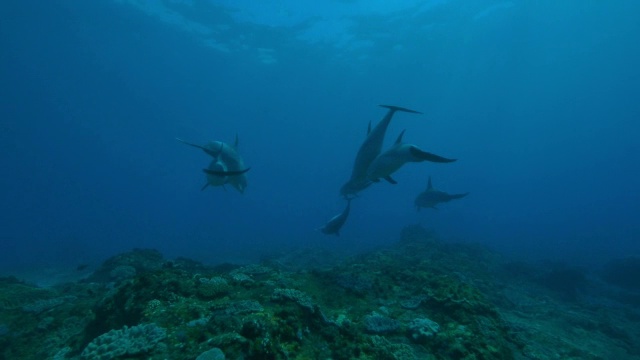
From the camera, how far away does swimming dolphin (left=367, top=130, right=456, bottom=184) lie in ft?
20.5

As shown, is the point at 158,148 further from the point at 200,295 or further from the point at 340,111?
the point at 200,295


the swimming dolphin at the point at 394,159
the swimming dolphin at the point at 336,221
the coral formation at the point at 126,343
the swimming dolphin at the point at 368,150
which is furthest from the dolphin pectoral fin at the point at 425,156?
the coral formation at the point at 126,343

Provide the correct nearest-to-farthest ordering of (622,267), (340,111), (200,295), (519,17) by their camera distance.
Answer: (200,295) → (622,267) → (519,17) → (340,111)

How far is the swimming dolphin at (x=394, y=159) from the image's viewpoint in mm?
6238

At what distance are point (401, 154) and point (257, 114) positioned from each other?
408ft

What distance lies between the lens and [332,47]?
2549 inches

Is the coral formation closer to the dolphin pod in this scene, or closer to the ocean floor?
the ocean floor

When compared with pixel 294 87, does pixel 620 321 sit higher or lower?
lower

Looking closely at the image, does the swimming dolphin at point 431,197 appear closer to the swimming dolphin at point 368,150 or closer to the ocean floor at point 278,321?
the ocean floor at point 278,321

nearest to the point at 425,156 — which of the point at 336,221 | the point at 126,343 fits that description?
the point at 336,221

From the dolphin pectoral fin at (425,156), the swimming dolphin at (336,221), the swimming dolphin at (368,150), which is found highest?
the swimming dolphin at (368,150)

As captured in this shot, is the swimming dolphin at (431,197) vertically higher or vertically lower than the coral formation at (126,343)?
higher

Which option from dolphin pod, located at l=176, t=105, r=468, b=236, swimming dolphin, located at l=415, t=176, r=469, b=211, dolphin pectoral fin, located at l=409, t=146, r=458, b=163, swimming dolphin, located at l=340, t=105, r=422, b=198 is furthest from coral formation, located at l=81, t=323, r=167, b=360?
swimming dolphin, located at l=415, t=176, r=469, b=211

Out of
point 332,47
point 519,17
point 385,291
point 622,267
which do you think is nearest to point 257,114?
point 332,47
